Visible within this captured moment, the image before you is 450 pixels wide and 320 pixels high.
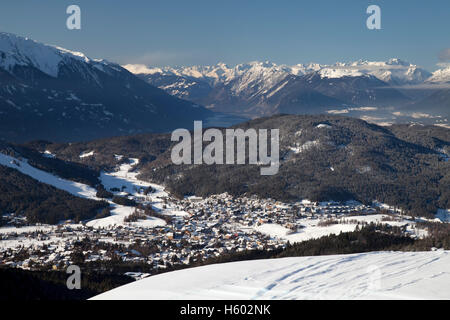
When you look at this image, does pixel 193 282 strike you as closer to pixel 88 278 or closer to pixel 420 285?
pixel 420 285

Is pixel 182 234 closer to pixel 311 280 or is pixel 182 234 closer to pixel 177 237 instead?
pixel 177 237

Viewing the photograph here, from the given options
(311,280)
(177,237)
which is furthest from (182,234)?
(311,280)

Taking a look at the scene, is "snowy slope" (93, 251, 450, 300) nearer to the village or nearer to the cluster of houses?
the village

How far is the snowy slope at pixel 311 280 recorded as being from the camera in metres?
36.6

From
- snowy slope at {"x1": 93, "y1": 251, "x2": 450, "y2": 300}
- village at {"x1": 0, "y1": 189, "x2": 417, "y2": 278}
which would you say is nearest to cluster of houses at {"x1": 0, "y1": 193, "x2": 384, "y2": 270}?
village at {"x1": 0, "y1": 189, "x2": 417, "y2": 278}

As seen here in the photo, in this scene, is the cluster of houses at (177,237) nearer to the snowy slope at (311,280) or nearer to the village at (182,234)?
the village at (182,234)

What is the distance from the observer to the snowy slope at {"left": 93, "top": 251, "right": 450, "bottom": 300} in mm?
36625

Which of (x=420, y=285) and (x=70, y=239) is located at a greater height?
(x=420, y=285)

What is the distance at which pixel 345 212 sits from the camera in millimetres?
174625

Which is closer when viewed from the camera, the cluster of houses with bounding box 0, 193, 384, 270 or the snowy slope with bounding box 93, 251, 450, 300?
the snowy slope with bounding box 93, 251, 450, 300
